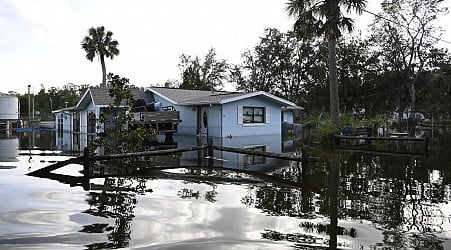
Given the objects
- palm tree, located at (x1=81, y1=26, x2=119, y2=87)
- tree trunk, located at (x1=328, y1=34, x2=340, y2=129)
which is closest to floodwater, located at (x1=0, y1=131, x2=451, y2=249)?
tree trunk, located at (x1=328, y1=34, x2=340, y2=129)

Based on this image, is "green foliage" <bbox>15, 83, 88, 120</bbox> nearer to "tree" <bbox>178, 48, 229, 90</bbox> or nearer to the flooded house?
"tree" <bbox>178, 48, 229, 90</bbox>

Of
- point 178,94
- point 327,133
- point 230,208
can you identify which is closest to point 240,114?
point 178,94

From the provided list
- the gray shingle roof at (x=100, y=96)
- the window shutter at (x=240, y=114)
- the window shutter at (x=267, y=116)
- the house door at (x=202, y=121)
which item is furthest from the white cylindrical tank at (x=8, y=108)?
the window shutter at (x=267, y=116)

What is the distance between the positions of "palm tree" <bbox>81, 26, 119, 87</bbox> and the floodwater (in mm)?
33936

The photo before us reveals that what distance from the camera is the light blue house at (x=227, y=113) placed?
26484 millimetres

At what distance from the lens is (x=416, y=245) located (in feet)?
15.7

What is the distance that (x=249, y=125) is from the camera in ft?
92.0

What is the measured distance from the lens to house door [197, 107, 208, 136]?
91.9 feet

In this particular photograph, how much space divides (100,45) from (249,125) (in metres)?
23.1

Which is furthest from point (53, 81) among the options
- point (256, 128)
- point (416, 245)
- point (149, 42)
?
point (416, 245)

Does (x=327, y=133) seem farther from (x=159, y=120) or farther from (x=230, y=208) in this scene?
(x=230, y=208)

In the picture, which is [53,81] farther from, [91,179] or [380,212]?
[380,212]

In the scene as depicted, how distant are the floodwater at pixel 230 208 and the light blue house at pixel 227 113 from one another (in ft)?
49.4

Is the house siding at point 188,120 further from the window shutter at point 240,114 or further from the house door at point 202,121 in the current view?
the window shutter at point 240,114
